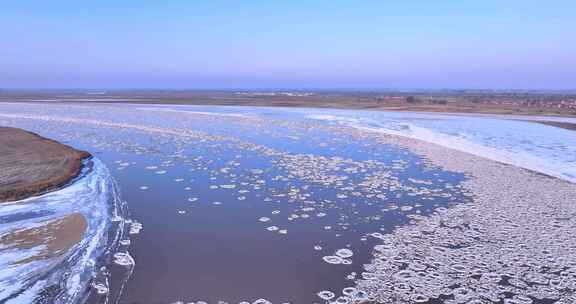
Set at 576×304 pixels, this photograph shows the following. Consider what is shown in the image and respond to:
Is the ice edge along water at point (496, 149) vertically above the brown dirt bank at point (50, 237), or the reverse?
the ice edge along water at point (496, 149)

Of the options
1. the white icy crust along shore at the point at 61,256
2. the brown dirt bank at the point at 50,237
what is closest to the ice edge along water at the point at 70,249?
the white icy crust along shore at the point at 61,256

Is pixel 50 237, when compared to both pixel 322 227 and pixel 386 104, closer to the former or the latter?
pixel 322 227

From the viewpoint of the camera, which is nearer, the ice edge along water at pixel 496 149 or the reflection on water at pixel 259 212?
the reflection on water at pixel 259 212

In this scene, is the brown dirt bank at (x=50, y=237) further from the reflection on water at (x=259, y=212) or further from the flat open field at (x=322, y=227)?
the reflection on water at (x=259, y=212)

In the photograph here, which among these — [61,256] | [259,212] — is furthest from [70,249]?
[259,212]

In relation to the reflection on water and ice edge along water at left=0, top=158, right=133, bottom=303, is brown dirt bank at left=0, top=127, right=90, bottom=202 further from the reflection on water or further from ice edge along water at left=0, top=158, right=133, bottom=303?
the reflection on water
